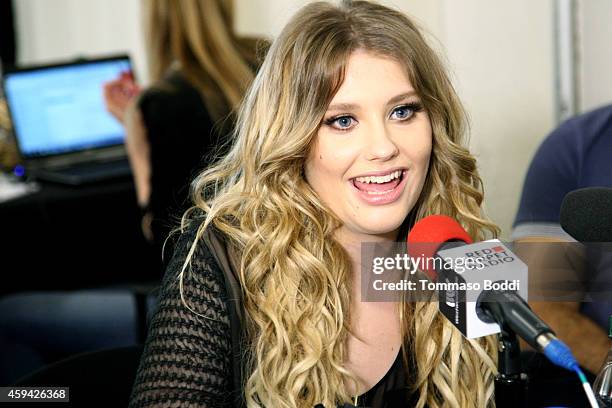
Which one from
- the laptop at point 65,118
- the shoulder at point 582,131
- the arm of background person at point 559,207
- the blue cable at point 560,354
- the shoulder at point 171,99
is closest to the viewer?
the blue cable at point 560,354

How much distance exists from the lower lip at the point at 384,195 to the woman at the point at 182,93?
1.20 meters

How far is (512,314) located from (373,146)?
1.67 feet

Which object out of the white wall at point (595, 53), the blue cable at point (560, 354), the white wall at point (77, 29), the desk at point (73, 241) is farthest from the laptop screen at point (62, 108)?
the blue cable at point (560, 354)

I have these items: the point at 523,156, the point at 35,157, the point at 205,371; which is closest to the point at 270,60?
the point at 205,371

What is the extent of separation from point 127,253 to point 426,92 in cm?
190

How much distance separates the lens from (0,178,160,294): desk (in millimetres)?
2971

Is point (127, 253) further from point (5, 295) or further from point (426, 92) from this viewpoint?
point (426, 92)

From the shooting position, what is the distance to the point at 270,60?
4.58 feet

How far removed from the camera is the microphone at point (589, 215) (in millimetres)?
955

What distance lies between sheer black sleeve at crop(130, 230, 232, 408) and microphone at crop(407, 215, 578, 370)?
0.45 m

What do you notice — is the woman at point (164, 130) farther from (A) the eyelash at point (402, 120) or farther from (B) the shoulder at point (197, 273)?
(A) the eyelash at point (402, 120)

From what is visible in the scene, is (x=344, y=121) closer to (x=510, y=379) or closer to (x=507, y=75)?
(x=510, y=379)

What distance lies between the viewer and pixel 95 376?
1.39 m

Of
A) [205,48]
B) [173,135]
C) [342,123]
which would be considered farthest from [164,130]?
[342,123]
